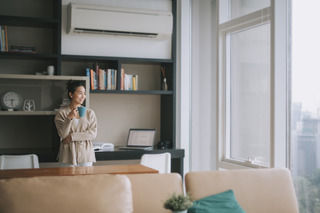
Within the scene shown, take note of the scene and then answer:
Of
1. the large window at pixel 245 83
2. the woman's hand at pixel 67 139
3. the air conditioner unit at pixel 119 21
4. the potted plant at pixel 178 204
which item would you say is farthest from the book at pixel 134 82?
the potted plant at pixel 178 204

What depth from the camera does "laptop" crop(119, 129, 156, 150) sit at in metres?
5.16

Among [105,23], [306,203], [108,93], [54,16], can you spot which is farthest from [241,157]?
[54,16]

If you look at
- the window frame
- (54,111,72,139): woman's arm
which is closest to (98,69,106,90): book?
(54,111,72,139): woman's arm

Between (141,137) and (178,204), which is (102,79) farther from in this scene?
(178,204)

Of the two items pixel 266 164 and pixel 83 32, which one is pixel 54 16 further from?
pixel 266 164

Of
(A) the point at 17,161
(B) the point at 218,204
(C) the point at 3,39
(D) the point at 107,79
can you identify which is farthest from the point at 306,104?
(C) the point at 3,39

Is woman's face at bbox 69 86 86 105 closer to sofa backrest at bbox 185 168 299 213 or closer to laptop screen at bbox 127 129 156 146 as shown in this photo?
laptop screen at bbox 127 129 156 146

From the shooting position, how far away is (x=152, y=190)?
2459mm

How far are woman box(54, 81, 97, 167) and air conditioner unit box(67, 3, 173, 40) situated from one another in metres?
1.23

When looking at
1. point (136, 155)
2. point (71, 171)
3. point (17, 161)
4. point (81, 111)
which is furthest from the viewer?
point (136, 155)

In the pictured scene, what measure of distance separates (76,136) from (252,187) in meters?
1.92

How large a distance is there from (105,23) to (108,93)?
0.91 meters

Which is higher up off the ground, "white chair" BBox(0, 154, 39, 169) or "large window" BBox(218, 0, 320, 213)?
"large window" BBox(218, 0, 320, 213)

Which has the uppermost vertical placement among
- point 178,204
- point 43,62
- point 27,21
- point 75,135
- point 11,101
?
point 27,21
